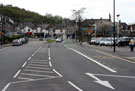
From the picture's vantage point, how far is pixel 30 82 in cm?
1146

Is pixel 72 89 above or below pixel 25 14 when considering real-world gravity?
below

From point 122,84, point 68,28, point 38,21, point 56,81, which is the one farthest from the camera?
point 38,21

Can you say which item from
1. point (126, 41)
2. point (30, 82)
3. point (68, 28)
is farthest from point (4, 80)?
point (68, 28)

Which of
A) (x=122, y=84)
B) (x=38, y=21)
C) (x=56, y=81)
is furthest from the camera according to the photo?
(x=38, y=21)

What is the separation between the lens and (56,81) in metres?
11.7

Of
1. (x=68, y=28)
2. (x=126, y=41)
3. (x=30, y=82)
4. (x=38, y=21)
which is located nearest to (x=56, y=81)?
(x=30, y=82)

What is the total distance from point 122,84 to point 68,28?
142818mm

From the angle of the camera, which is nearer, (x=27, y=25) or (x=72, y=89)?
(x=72, y=89)

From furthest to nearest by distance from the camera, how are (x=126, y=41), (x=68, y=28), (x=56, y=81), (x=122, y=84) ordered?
(x=68, y=28) < (x=126, y=41) < (x=56, y=81) < (x=122, y=84)

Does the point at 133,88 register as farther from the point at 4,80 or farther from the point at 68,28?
the point at 68,28

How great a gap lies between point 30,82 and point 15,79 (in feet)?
4.04

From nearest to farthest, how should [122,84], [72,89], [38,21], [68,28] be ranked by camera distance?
[72,89] → [122,84] → [68,28] → [38,21]

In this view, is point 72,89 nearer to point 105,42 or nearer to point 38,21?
point 105,42

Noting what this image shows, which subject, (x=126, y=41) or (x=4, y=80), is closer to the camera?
(x=4, y=80)
